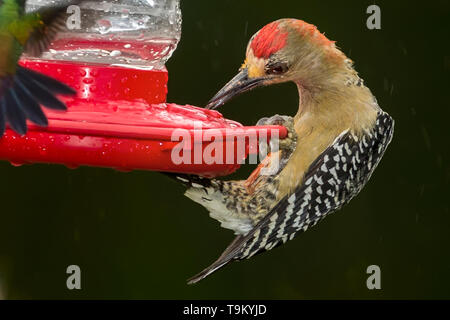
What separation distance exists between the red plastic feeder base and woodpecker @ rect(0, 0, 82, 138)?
5.4 inches

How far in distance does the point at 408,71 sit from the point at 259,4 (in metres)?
0.95

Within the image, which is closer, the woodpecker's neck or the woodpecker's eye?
the woodpecker's eye

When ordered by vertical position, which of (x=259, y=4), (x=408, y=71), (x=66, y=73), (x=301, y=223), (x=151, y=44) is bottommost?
(x=301, y=223)

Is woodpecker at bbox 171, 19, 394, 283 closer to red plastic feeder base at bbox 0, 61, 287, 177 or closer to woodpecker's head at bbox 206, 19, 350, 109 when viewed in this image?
woodpecker's head at bbox 206, 19, 350, 109

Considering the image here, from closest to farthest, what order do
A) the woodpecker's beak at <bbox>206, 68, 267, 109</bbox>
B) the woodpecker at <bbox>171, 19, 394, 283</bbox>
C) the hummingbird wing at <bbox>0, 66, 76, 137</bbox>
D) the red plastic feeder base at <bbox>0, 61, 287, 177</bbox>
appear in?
the hummingbird wing at <bbox>0, 66, 76, 137</bbox>, the red plastic feeder base at <bbox>0, 61, 287, 177</bbox>, the woodpecker's beak at <bbox>206, 68, 267, 109</bbox>, the woodpecker at <bbox>171, 19, 394, 283</bbox>

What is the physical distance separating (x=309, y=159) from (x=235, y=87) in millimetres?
504

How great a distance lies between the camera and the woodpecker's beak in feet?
9.70

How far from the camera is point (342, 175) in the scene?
3.36 m

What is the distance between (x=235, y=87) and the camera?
2965mm

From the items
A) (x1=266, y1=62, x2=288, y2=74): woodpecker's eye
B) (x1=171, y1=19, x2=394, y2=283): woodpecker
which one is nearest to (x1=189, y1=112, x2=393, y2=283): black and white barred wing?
(x1=171, y1=19, x2=394, y2=283): woodpecker

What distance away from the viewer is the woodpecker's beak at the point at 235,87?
2957mm

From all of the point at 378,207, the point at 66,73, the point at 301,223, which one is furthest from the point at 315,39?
the point at 378,207

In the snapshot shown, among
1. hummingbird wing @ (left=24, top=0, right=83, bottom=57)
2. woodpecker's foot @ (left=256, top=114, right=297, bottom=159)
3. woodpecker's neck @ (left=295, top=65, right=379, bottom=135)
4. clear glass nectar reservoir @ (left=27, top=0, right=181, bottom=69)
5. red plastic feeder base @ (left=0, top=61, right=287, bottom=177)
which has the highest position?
clear glass nectar reservoir @ (left=27, top=0, right=181, bottom=69)

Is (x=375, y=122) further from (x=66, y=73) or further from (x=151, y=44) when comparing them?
(x=66, y=73)
